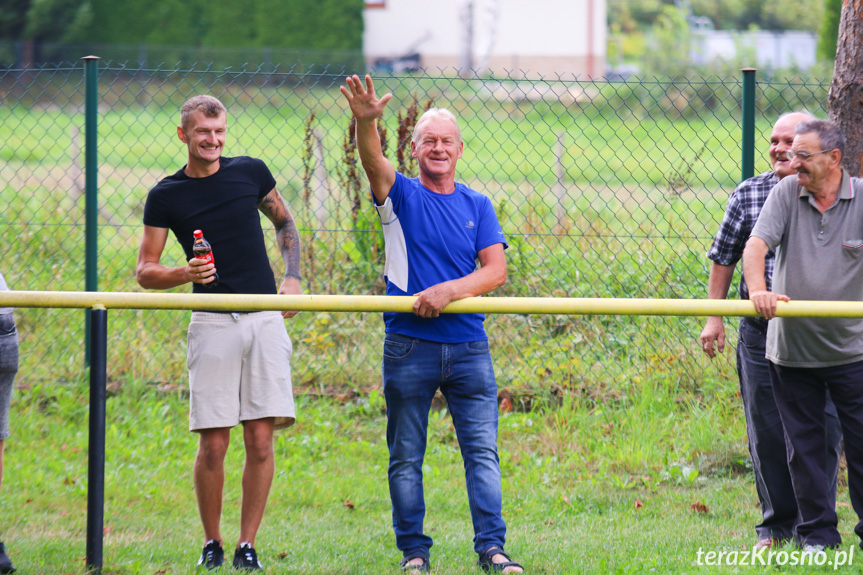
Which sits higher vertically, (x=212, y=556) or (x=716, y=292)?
(x=716, y=292)

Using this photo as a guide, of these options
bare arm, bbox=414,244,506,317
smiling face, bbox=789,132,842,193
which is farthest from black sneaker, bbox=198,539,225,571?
smiling face, bbox=789,132,842,193

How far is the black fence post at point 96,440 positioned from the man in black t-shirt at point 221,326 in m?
0.30

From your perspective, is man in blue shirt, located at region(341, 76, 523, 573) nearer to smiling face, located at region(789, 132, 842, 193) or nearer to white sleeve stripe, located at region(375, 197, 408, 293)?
white sleeve stripe, located at region(375, 197, 408, 293)

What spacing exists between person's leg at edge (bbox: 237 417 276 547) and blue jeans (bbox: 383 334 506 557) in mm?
514

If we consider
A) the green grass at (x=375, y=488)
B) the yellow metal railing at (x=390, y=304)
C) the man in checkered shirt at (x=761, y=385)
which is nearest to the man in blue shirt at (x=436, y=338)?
the yellow metal railing at (x=390, y=304)

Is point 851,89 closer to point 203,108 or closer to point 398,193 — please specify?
point 398,193

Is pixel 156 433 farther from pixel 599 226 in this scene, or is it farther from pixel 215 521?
pixel 599 226

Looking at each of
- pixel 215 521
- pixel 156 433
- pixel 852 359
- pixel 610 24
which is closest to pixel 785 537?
pixel 852 359

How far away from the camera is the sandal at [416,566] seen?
3400mm

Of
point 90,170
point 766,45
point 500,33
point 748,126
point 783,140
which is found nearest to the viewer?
point 783,140

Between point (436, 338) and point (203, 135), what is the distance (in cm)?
120

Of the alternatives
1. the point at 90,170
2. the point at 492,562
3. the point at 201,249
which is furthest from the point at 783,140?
the point at 90,170

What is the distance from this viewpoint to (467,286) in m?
3.25

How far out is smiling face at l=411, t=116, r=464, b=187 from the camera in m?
3.32
